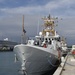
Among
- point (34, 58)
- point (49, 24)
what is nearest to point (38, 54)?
point (34, 58)

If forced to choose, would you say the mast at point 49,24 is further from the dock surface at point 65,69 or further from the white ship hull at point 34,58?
the white ship hull at point 34,58

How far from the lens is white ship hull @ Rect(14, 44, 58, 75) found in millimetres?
24844

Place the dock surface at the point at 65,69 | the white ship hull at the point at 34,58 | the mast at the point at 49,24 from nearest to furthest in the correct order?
A: the dock surface at the point at 65,69
the white ship hull at the point at 34,58
the mast at the point at 49,24

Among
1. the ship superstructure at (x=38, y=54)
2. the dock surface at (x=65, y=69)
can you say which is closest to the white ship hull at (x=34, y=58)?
the ship superstructure at (x=38, y=54)

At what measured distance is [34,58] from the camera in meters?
25.7

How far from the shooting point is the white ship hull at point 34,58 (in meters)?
24.8

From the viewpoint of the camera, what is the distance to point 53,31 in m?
34.1

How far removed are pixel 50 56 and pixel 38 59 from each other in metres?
2.18

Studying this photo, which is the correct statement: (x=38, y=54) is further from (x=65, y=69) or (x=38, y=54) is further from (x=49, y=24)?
(x=49, y=24)

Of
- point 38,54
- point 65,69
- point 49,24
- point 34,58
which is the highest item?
point 49,24

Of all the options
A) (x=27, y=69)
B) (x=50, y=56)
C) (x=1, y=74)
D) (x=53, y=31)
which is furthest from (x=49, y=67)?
(x=1, y=74)

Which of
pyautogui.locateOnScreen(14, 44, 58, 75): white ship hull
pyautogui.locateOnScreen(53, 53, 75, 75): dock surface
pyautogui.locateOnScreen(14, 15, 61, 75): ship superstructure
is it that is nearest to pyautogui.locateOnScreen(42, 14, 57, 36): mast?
pyautogui.locateOnScreen(14, 15, 61, 75): ship superstructure

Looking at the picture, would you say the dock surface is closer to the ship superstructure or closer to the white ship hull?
the ship superstructure

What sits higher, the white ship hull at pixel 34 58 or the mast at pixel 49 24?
the mast at pixel 49 24
